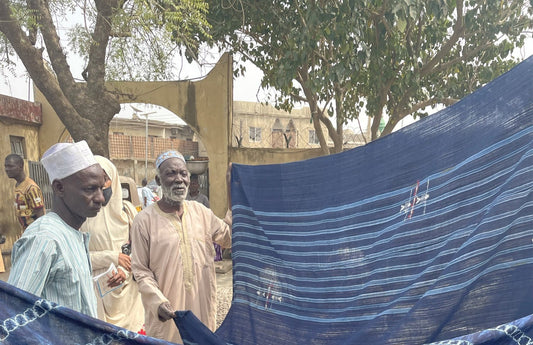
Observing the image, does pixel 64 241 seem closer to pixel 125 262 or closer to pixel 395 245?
pixel 395 245

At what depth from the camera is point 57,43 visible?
5.94 meters

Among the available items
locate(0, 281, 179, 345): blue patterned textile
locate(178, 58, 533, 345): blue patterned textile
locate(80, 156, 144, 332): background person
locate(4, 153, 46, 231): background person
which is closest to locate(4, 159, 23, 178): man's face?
locate(4, 153, 46, 231): background person

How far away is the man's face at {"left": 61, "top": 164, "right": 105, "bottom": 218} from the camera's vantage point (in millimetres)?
1905

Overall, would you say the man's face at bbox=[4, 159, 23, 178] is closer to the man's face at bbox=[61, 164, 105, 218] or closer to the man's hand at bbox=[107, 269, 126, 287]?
the man's hand at bbox=[107, 269, 126, 287]

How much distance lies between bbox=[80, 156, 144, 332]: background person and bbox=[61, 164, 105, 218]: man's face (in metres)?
1.56

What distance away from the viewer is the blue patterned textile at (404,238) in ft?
6.10

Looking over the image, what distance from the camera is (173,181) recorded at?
3.02m

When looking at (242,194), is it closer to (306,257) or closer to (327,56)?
(306,257)

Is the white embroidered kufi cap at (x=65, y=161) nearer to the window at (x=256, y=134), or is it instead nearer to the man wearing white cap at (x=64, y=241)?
the man wearing white cap at (x=64, y=241)

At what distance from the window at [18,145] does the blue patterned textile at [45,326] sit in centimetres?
949

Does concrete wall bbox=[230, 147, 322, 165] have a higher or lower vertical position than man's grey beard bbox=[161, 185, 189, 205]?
higher

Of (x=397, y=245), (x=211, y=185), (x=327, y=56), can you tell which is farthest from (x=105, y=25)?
(x=397, y=245)

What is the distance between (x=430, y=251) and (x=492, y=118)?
631 millimetres

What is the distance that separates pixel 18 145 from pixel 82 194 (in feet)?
30.8
